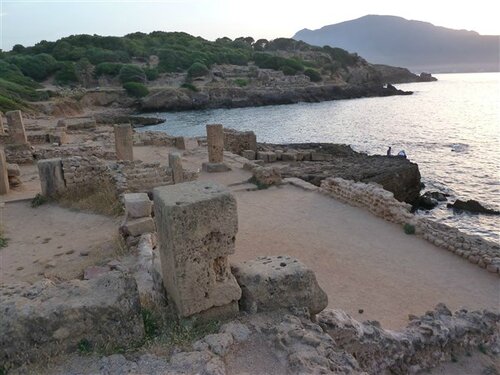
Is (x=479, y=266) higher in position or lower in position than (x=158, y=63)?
lower

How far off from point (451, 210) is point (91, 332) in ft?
56.0

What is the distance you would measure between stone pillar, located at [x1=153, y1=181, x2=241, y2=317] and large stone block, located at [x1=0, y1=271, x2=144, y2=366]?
0.50 meters

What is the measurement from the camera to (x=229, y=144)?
2225 centimetres

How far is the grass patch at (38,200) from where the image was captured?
1062 cm

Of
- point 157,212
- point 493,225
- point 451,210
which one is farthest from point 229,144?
point 157,212

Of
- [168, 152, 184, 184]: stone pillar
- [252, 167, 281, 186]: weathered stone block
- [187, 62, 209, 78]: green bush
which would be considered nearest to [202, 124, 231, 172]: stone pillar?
[252, 167, 281, 186]: weathered stone block

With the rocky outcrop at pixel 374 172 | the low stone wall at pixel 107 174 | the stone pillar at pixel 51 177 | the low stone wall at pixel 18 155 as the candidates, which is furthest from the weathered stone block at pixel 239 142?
the stone pillar at pixel 51 177

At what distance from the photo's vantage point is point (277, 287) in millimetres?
4641

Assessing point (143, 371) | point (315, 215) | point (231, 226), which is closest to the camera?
point (143, 371)

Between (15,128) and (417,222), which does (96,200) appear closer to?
(417,222)

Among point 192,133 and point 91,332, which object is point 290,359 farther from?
point 192,133

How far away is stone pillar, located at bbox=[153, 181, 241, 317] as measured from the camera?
164 inches

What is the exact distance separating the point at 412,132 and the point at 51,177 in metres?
34.8

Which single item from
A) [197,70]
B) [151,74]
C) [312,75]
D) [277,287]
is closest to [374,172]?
[277,287]
